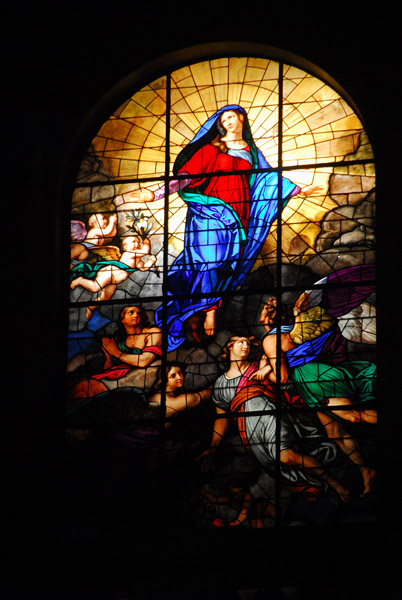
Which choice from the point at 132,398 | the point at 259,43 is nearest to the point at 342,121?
the point at 259,43

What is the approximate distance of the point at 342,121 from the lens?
11734 mm

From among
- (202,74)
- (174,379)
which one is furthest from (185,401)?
(202,74)

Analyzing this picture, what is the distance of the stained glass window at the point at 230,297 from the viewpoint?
1077 cm

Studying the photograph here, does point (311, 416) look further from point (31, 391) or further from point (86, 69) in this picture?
point (86, 69)

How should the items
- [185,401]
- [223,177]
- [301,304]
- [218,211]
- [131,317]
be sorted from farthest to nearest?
[223,177] → [218,211] → [131,317] → [301,304] → [185,401]

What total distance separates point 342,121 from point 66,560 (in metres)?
4.00

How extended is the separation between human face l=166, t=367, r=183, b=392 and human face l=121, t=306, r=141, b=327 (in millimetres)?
500

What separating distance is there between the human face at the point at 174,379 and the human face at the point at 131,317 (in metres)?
0.50

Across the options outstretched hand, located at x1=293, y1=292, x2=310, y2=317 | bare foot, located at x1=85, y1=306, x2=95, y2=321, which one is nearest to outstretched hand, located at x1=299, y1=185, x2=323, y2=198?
outstretched hand, located at x1=293, y1=292, x2=310, y2=317

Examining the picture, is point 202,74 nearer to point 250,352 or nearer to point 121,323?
point 121,323

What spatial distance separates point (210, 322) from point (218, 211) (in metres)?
0.93

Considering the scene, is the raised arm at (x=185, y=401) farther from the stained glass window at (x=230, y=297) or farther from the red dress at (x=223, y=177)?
the red dress at (x=223, y=177)

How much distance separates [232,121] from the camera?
39.2 ft

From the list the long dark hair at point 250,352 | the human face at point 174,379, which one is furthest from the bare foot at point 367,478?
the human face at point 174,379
